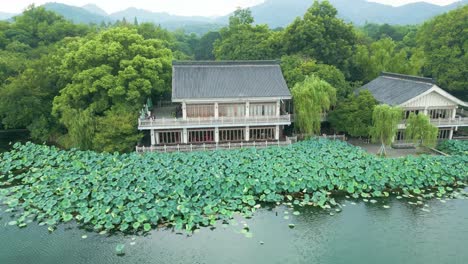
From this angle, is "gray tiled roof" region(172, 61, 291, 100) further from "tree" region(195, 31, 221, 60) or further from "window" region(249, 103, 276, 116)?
"tree" region(195, 31, 221, 60)

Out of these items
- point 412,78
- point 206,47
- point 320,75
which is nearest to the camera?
point 412,78

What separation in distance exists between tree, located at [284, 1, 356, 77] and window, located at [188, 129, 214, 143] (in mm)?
13958

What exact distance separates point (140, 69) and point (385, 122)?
19628 mm

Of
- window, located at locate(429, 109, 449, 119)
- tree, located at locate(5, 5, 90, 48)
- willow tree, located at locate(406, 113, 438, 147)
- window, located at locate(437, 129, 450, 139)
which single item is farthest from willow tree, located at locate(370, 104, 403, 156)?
tree, located at locate(5, 5, 90, 48)

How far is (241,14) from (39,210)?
1487 inches

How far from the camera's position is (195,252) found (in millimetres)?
16203

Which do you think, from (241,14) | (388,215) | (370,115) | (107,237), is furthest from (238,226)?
(241,14)

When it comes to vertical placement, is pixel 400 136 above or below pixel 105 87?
below

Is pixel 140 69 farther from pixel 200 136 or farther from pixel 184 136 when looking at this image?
pixel 200 136

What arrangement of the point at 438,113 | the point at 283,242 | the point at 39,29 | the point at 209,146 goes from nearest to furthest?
the point at 283,242 < the point at 209,146 < the point at 438,113 < the point at 39,29

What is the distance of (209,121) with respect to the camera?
27.4 metres

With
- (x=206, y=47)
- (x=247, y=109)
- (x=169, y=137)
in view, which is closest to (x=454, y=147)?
(x=247, y=109)

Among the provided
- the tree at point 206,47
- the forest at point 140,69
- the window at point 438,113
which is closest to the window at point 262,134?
the forest at point 140,69

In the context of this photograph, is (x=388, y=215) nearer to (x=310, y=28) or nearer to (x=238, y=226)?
(x=238, y=226)
